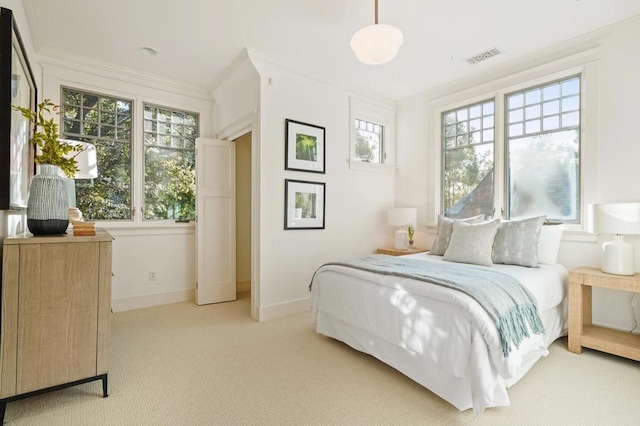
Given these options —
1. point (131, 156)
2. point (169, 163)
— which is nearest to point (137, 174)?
point (131, 156)

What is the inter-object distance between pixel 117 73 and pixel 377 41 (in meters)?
3.19

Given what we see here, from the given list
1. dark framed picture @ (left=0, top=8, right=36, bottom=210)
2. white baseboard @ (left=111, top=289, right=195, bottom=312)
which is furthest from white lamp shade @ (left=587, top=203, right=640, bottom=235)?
white baseboard @ (left=111, top=289, right=195, bottom=312)

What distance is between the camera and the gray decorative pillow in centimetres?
289

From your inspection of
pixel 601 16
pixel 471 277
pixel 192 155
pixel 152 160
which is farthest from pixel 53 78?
pixel 601 16

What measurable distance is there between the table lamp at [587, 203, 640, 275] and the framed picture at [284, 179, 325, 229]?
2672 millimetres

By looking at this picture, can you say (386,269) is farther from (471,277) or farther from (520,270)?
(520,270)

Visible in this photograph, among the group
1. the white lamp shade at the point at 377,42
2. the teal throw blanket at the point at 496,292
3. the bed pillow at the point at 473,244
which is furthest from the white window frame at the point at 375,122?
the teal throw blanket at the point at 496,292

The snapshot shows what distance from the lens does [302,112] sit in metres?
3.82

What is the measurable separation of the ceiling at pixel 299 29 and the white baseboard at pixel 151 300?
9.14 feet

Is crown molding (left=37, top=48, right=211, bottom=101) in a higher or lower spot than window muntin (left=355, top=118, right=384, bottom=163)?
higher

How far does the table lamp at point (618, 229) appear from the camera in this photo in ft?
7.96

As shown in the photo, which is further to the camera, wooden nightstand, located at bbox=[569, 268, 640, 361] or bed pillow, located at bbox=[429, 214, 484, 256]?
bed pillow, located at bbox=[429, 214, 484, 256]

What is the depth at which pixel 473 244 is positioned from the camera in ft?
9.93

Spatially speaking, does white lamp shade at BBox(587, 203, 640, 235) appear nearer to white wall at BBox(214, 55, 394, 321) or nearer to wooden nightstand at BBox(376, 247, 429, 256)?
wooden nightstand at BBox(376, 247, 429, 256)
